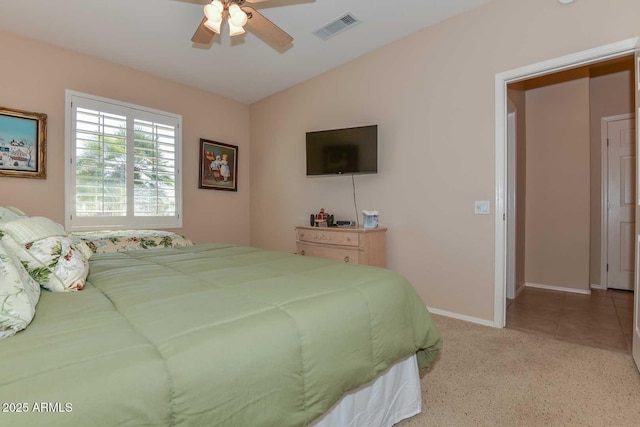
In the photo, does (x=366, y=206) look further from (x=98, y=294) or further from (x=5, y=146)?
(x=5, y=146)

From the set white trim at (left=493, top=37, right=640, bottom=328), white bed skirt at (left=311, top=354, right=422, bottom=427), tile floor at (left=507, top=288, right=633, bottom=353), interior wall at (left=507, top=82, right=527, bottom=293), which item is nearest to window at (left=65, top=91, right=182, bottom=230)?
white bed skirt at (left=311, top=354, right=422, bottom=427)

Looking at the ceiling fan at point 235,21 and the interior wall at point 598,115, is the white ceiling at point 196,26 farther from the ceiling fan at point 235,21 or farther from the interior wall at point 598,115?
the interior wall at point 598,115

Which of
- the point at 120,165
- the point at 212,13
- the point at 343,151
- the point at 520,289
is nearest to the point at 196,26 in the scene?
the point at 212,13

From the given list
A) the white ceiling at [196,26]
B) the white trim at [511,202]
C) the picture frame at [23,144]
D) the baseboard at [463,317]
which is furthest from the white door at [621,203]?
the picture frame at [23,144]

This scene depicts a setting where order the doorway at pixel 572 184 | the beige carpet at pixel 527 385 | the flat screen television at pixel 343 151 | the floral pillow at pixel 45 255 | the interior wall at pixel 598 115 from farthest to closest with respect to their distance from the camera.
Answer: the interior wall at pixel 598 115
the doorway at pixel 572 184
the flat screen television at pixel 343 151
the beige carpet at pixel 527 385
the floral pillow at pixel 45 255

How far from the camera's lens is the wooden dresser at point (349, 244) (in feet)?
10.5

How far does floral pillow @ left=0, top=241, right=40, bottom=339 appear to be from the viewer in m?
0.80

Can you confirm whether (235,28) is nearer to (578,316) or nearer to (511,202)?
(511,202)

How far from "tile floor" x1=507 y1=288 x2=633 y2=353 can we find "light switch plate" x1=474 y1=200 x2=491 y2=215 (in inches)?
39.8

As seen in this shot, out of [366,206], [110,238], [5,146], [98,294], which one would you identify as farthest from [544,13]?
[5,146]

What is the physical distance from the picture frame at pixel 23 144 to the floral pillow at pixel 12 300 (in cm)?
270

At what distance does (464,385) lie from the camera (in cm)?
188

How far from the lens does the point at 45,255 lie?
50.2 inches

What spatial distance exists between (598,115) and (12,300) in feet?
18.6
